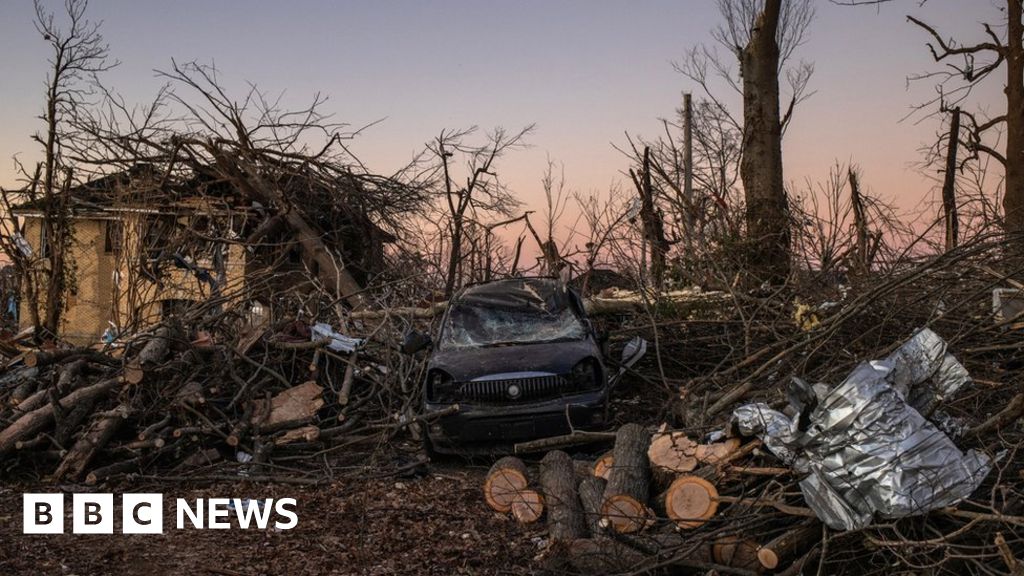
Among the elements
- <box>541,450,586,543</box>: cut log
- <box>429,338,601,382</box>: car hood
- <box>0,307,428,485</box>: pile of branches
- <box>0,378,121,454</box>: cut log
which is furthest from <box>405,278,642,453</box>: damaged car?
<box>0,378,121,454</box>: cut log

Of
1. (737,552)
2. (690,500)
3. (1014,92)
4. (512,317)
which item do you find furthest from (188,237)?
(1014,92)

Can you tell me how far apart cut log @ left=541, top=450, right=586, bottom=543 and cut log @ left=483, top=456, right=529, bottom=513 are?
0.64 feet

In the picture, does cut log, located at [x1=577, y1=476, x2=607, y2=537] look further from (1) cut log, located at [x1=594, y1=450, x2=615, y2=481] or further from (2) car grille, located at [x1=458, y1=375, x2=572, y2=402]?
(2) car grille, located at [x1=458, y1=375, x2=572, y2=402]

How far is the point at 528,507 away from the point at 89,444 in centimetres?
498

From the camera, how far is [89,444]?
9.43 m

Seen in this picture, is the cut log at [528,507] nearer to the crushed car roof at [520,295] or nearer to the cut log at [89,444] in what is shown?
the crushed car roof at [520,295]

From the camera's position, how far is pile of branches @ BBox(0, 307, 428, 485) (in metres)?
9.52

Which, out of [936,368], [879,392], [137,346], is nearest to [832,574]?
[879,392]

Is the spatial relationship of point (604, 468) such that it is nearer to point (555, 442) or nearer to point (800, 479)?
point (555, 442)

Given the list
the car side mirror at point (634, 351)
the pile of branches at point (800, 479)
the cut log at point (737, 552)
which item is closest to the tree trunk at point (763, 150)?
the car side mirror at point (634, 351)

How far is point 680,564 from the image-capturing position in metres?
5.77

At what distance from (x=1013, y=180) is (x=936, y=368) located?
16923mm

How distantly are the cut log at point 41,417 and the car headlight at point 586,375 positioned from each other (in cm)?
503

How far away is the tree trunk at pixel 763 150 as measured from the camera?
631 inches
